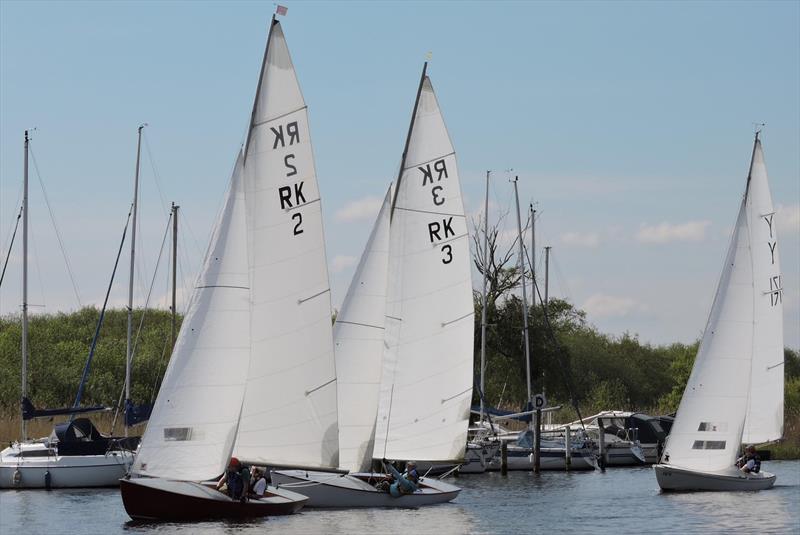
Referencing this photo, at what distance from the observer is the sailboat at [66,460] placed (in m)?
50.2

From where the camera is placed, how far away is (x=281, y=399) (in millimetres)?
36312

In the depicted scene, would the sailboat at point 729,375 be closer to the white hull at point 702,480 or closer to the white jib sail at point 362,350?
the white hull at point 702,480

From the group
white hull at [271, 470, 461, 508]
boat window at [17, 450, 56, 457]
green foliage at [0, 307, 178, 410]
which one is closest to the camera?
white hull at [271, 470, 461, 508]

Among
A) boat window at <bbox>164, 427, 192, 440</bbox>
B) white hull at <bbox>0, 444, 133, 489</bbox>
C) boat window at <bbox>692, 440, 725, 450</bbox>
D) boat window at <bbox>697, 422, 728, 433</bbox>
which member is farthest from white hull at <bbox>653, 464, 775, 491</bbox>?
white hull at <bbox>0, 444, 133, 489</bbox>

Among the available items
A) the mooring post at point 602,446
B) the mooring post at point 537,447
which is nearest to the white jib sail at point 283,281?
the mooring post at point 537,447

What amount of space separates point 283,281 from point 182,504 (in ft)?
20.1

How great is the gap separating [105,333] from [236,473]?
61.2m

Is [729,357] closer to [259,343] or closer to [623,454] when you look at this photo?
[259,343]

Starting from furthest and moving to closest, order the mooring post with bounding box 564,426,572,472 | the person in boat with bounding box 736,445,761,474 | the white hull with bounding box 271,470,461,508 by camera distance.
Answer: the mooring post with bounding box 564,426,572,472 → the person in boat with bounding box 736,445,761,474 → the white hull with bounding box 271,470,461,508

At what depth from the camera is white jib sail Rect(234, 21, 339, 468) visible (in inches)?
1411

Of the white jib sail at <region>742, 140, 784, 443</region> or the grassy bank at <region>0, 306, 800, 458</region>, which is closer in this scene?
the white jib sail at <region>742, 140, 784, 443</region>

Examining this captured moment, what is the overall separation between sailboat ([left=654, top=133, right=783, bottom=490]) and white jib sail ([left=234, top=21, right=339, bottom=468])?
1405 cm

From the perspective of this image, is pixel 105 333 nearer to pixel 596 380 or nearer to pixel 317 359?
pixel 596 380

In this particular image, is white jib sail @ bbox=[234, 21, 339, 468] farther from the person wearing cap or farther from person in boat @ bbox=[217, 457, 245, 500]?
the person wearing cap
